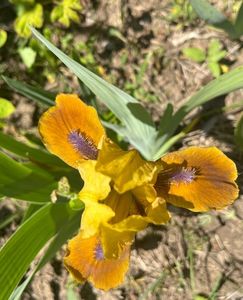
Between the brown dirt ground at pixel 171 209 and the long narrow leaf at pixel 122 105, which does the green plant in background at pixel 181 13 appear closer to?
the brown dirt ground at pixel 171 209

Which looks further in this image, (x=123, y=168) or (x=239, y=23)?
(x=239, y=23)

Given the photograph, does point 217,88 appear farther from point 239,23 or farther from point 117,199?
point 117,199

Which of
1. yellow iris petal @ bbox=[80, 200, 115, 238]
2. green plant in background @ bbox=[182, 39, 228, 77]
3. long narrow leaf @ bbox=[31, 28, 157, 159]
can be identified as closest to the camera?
yellow iris petal @ bbox=[80, 200, 115, 238]

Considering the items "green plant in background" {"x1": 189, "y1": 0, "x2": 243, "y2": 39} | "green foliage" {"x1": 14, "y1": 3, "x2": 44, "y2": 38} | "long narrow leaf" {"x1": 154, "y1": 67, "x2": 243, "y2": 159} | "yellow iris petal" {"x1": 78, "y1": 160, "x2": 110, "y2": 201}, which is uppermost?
"green foliage" {"x1": 14, "y1": 3, "x2": 44, "y2": 38}

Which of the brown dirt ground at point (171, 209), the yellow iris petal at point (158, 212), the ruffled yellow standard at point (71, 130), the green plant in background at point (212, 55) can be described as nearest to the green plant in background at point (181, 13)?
the brown dirt ground at point (171, 209)

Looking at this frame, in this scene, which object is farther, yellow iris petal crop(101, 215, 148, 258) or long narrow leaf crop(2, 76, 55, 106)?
long narrow leaf crop(2, 76, 55, 106)

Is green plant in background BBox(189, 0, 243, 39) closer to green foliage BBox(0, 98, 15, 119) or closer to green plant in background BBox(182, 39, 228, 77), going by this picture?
green plant in background BBox(182, 39, 228, 77)

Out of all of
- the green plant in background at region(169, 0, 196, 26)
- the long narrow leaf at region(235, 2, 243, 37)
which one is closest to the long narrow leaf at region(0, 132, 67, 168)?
the long narrow leaf at region(235, 2, 243, 37)

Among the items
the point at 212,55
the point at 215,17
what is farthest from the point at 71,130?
the point at 212,55
